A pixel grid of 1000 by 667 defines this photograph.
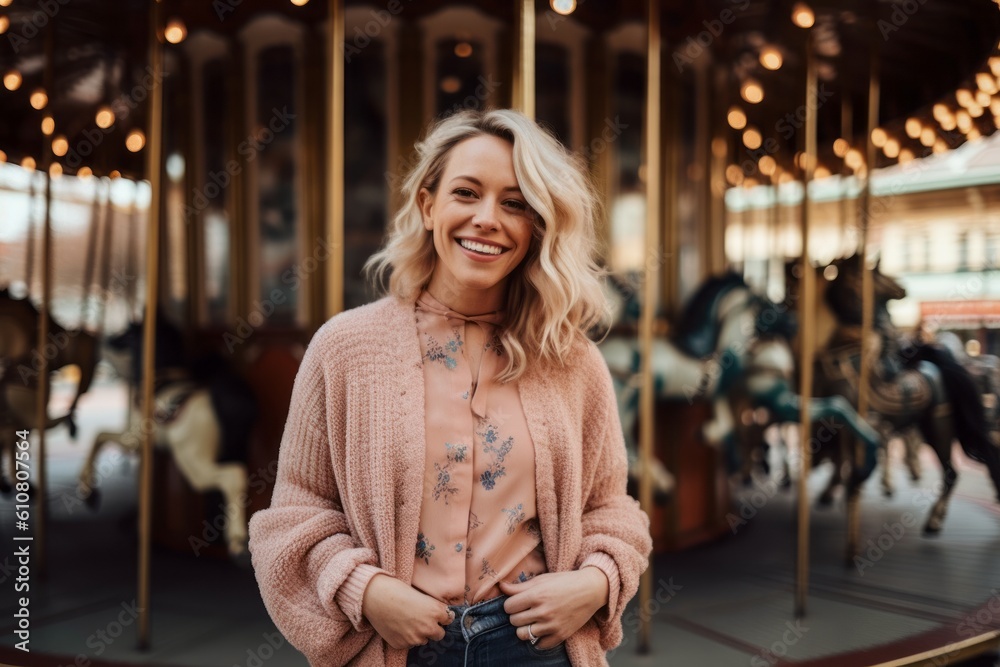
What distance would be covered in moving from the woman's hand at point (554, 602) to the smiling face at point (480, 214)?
18.1 inches

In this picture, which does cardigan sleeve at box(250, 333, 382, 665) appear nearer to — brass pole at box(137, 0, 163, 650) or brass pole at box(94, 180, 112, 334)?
brass pole at box(137, 0, 163, 650)

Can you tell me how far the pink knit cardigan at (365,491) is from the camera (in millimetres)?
1048

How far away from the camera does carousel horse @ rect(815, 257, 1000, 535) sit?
15.4 ft

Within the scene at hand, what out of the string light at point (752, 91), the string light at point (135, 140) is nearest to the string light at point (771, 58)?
the string light at point (752, 91)

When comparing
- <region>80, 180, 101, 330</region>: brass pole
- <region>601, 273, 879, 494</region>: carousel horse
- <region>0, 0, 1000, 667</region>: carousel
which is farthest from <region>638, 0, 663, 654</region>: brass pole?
<region>80, 180, 101, 330</region>: brass pole

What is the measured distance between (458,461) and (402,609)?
0.72 feet

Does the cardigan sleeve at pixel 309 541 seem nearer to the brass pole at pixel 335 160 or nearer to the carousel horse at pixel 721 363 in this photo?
the brass pole at pixel 335 160

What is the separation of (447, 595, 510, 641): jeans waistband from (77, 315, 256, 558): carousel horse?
3.12m

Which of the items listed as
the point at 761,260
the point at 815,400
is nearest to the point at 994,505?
the point at 815,400

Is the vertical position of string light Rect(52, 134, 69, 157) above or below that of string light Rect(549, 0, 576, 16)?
below

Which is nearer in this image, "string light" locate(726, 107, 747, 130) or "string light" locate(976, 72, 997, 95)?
"string light" locate(976, 72, 997, 95)

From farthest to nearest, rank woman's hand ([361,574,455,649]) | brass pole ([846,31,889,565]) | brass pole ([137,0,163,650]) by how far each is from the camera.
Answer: brass pole ([846,31,889,565]) → brass pole ([137,0,163,650]) → woman's hand ([361,574,455,649])

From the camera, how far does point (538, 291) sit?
3.80 feet

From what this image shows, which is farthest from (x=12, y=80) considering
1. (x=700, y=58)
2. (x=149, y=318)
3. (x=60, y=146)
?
(x=700, y=58)
